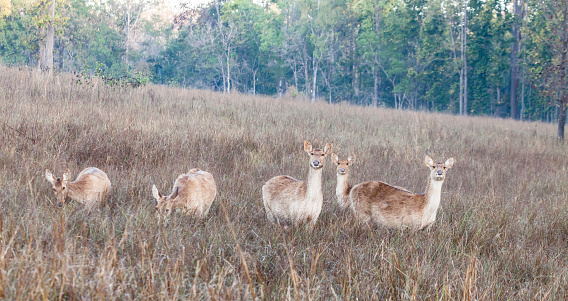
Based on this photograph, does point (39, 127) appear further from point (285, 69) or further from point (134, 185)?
point (285, 69)

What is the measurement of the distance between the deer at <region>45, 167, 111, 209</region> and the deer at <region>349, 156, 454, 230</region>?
9.12 feet

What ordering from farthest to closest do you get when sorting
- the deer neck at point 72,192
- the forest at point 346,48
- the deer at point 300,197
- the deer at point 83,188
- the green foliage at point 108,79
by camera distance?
the forest at point 346,48 → the green foliage at point 108,79 → the deer neck at point 72,192 → the deer at point 83,188 → the deer at point 300,197

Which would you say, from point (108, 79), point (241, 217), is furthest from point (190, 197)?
point (108, 79)

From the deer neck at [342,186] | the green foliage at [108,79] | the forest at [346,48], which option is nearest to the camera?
the deer neck at [342,186]

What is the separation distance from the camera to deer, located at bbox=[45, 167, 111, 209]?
4.59 m

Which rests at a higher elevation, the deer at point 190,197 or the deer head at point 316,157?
the deer head at point 316,157

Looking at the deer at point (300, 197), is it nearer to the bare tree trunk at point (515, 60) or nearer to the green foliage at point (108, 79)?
the green foliage at point (108, 79)

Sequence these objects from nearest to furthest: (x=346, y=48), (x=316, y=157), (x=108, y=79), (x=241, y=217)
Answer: (x=316, y=157) < (x=241, y=217) < (x=108, y=79) < (x=346, y=48)

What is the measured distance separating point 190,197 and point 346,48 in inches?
1587

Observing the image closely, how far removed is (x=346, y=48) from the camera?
4306cm

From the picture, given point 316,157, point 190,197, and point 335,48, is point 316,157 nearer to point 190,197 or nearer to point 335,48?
point 190,197

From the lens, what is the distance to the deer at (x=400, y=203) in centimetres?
478

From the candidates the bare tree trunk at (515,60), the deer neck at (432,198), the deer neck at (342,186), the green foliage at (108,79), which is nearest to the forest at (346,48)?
the bare tree trunk at (515,60)

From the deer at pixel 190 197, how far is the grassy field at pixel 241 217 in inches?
5.3
